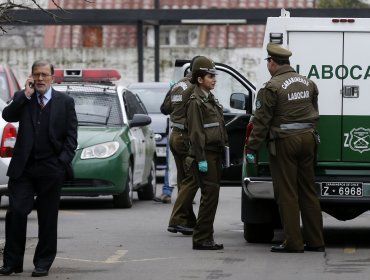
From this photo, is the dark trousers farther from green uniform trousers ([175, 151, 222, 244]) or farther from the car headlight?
the car headlight

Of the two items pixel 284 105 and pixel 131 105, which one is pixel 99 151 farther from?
pixel 284 105

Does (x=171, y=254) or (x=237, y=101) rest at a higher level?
(x=237, y=101)

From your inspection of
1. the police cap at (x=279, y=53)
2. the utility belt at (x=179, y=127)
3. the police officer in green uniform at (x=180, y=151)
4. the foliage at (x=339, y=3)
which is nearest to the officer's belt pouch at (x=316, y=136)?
the police cap at (x=279, y=53)

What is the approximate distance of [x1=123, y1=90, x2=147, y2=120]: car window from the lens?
2067 cm

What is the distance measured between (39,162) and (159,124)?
14.3 m

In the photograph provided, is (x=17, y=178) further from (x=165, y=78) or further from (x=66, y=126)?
(x=165, y=78)

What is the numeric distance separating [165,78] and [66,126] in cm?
3365

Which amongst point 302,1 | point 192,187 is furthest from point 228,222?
point 302,1

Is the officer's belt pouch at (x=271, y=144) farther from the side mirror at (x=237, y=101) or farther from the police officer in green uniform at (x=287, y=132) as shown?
the side mirror at (x=237, y=101)

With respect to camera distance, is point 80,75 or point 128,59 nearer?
point 80,75

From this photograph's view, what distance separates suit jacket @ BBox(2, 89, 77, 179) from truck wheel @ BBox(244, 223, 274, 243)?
3.26 metres

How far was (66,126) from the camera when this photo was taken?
A: 486 inches

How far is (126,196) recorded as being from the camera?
65.1 ft

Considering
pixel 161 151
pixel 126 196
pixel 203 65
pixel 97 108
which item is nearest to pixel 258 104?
pixel 203 65
